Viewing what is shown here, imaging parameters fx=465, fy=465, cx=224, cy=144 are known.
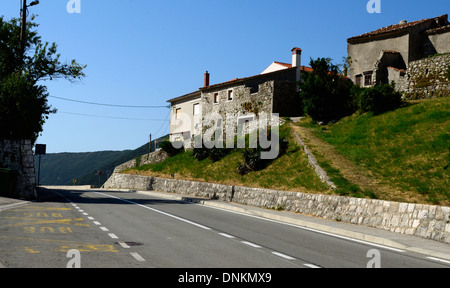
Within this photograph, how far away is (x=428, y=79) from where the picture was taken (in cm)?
3228

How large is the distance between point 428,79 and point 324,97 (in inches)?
288

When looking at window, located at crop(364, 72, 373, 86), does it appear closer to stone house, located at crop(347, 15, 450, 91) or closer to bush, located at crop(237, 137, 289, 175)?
stone house, located at crop(347, 15, 450, 91)

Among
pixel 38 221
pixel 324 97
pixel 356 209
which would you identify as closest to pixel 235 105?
pixel 324 97

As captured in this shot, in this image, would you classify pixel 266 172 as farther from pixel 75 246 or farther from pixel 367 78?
pixel 75 246

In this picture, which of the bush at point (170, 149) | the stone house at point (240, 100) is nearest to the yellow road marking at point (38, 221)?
the stone house at point (240, 100)

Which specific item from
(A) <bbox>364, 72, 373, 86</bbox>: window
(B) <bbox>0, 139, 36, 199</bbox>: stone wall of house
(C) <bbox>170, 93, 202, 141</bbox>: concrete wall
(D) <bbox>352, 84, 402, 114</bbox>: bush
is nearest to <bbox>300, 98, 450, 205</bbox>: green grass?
(D) <bbox>352, 84, 402, 114</bbox>: bush

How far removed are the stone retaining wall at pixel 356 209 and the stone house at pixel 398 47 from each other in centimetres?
1909

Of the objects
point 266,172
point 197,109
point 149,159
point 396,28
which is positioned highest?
point 396,28

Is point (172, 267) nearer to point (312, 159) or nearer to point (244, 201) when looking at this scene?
point (244, 201)

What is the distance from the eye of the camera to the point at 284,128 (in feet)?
115

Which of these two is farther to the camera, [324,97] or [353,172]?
[324,97]

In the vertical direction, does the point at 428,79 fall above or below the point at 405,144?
above

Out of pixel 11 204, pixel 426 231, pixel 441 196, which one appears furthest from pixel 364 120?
pixel 11 204

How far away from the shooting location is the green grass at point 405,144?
65.1ft
